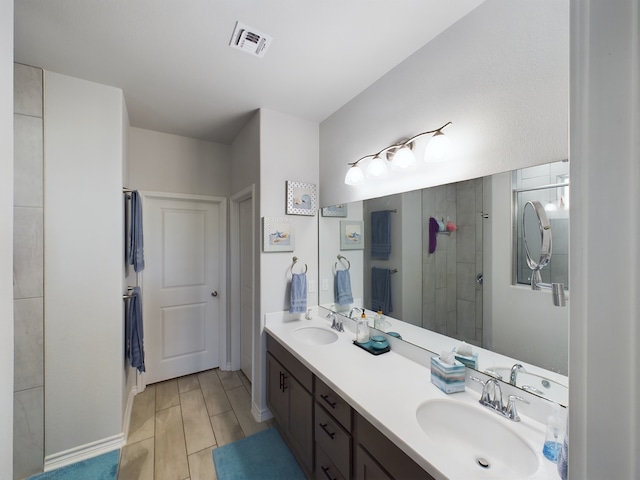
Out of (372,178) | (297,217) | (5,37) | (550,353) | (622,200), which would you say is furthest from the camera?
(297,217)

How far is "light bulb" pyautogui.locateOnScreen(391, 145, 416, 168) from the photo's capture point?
1.55 metres

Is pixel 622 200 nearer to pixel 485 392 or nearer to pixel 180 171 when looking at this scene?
pixel 485 392

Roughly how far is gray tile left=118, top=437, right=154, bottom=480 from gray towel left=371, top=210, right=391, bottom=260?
6.72 ft

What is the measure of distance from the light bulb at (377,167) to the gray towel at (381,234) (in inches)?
10.0

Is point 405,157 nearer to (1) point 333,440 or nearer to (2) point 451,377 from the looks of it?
(2) point 451,377

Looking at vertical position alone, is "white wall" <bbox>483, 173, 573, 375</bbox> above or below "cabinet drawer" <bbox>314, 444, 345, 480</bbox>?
above

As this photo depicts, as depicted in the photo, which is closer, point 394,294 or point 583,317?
point 583,317

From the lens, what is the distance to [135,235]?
216 cm

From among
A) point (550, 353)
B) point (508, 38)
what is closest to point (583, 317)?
point (550, 353)

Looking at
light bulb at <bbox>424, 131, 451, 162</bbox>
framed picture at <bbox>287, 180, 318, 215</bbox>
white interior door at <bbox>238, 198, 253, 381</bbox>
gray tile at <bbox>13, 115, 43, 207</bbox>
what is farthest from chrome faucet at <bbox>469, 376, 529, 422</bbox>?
gray tile at <bbox>13, 115, 43, 207</bbox>

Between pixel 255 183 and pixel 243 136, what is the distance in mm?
677

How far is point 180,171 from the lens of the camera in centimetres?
283

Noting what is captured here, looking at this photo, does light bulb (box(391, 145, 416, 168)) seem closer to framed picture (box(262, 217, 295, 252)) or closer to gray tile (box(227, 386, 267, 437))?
framed picture (box(262, 217, 295, 252))

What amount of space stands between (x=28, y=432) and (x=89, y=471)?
1.48 feet
